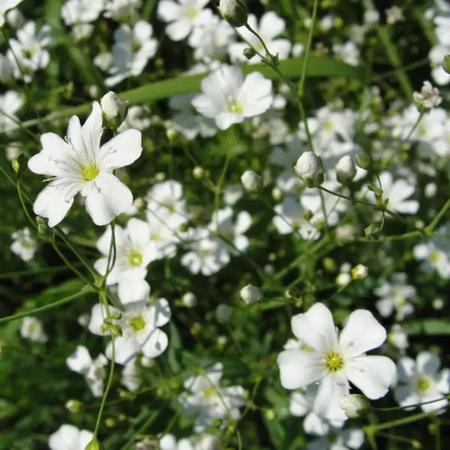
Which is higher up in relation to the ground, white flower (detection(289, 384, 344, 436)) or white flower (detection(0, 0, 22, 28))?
white flower (detection(0, 0, 22, 28))

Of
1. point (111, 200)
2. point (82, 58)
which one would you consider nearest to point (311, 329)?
point (111, 200)

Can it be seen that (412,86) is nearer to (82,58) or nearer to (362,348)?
(82,58)

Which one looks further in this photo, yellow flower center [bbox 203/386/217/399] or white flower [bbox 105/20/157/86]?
white flower [bbox 105/20/157/86]

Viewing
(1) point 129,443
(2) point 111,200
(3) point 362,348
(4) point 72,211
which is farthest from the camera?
(4) point 72,211

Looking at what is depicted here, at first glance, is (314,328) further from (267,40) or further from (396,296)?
(267,40)

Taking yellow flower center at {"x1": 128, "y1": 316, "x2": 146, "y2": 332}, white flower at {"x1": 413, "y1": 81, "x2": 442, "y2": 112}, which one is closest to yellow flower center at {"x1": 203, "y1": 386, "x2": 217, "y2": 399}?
yellow flower center at {"x1": 128, "y1": 316, "x2": 146, "y2": 332}

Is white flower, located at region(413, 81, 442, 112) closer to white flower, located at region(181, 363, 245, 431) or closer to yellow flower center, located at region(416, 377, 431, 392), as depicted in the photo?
yellow flower center, located at region(416, 377, 431, 392)

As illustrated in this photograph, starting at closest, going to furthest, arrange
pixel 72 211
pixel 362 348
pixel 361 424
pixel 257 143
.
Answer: pixel 362 348
pixel 361 424
pixel 72 211
pixel 257 143

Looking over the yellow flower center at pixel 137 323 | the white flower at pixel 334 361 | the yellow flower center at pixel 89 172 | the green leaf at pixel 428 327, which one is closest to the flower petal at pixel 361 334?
the white flower at pixel 334 361
